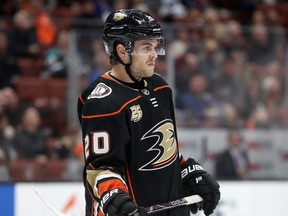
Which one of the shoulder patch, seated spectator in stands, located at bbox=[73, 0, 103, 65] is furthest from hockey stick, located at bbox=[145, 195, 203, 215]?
seated spectator in stands, located at bbox=[73, 0, 103, 65]

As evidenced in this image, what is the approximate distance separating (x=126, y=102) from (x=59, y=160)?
150 inches

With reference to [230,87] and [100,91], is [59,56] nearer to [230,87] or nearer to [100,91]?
[230,87]

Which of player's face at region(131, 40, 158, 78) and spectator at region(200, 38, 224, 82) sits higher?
player's face at region(131, 40, 158, 78)

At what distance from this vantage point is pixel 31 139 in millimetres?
6922

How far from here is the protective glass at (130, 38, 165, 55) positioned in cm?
320

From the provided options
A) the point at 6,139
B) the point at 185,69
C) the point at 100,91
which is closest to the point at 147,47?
the point at 100,91

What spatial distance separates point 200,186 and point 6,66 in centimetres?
419

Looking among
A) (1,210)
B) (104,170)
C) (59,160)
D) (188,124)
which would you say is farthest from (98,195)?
(188,124)

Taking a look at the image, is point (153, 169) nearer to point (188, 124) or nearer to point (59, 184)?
point (59, 184)

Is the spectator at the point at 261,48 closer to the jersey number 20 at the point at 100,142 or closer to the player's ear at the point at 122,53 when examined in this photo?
the player's ear at the point at 122,53

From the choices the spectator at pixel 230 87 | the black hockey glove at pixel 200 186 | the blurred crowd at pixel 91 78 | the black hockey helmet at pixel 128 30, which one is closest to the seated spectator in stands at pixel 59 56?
the blurred crowd at pixel 91 78

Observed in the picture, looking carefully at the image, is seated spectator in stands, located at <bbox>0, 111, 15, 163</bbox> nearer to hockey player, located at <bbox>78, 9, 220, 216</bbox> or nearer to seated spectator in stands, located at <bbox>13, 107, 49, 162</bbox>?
seated spectator in stands, located at <bbox>13, 107, 49, 162</bbox>

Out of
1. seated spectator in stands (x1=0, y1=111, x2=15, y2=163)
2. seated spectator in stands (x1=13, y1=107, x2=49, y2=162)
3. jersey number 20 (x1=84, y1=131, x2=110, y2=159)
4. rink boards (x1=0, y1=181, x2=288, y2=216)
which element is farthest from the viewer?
seated spectator in stands (x1=13, y1=107, x2=49, y2=162)

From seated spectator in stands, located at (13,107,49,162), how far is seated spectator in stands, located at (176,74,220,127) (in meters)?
1.26
